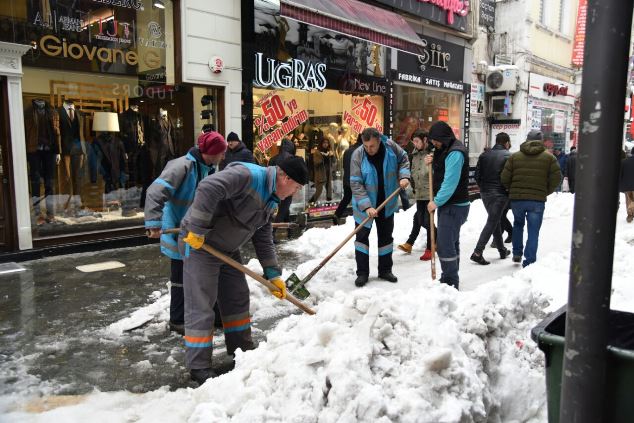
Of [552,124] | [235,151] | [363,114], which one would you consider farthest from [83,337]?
[552,124]

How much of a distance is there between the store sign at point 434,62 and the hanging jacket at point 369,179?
8.10 meters

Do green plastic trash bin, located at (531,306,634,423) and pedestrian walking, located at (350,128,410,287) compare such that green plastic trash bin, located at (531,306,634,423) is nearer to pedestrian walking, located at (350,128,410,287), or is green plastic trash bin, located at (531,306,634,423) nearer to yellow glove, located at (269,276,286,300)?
yellow glove, located at (269,276,286,300)

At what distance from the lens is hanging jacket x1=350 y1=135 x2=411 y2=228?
659 centimetres

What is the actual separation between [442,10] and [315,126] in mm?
6117

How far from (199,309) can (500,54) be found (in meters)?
18.9

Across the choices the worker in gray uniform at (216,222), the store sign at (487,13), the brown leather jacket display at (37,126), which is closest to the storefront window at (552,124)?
the store sign at (487,13)

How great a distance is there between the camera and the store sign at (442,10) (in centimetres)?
1403

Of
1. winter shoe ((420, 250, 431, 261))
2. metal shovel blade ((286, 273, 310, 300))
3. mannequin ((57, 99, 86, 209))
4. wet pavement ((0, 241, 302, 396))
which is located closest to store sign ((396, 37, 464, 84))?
winter shoe ((420, 250, 431, 261))

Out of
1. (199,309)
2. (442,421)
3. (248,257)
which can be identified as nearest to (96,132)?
(248,257)

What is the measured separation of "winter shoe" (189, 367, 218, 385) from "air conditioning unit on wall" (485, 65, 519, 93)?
17516 mm

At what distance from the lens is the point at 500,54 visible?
65.3 feet

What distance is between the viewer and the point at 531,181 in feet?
22.8

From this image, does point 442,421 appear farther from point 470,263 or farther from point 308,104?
point 308,104

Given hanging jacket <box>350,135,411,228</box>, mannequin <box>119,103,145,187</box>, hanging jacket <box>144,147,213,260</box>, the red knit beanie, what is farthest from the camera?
mannequin <box>119,103,145,187</box>
